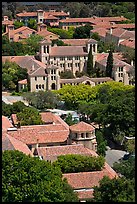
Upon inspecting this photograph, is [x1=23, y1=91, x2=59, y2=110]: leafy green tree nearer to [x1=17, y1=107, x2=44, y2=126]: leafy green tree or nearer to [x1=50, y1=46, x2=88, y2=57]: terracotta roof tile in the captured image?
[x1=17, y1=107, x2=44, y2=126]: leafy green tree

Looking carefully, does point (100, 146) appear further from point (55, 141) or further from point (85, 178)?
point (85, 178)

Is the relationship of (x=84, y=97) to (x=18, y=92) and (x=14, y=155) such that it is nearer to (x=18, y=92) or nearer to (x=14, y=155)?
(x=18, y=92)

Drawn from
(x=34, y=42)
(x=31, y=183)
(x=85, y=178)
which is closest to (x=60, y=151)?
(x=85, y=178)

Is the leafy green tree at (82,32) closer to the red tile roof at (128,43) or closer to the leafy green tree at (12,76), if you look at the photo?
the red tile roof at (128,43)

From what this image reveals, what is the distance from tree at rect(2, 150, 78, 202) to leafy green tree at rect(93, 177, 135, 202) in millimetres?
653

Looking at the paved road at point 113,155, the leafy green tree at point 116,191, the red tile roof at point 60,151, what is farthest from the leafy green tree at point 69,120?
the leafy green tree at point 116,191

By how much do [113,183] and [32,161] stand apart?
6.43 ft

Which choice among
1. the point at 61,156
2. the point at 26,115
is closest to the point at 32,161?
the point at 61,156

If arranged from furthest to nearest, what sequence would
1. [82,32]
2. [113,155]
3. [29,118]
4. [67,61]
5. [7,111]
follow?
[82,32], [67,61], [7,111], [29,118], [113,155]

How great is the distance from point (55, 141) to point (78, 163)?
2.73 m

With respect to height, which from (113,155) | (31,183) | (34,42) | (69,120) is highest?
(34,42)

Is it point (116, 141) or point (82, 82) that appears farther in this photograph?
point (82, 82)

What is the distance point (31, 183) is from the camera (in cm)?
990

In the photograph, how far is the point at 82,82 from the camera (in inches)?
888
